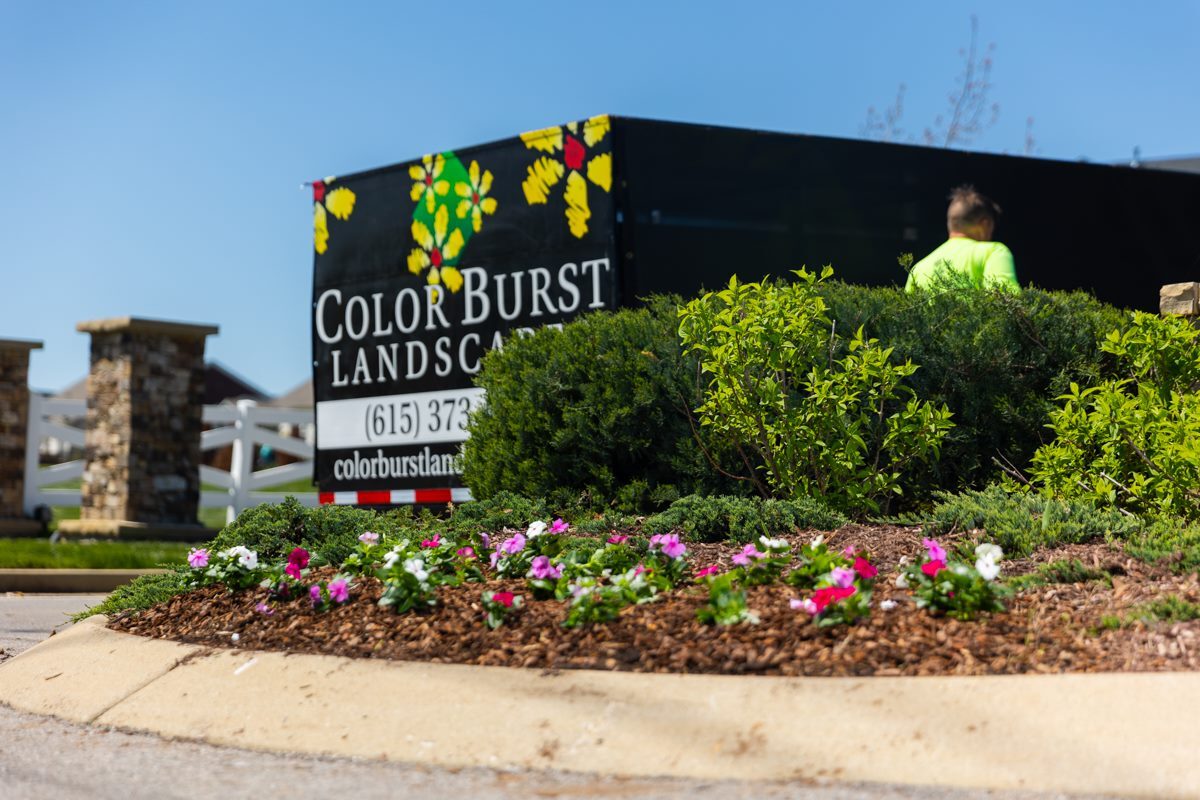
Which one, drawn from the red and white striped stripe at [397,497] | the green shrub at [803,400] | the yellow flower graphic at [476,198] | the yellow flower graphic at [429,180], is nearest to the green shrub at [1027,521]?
the green shrub at [803,400]

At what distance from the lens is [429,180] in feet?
33.1

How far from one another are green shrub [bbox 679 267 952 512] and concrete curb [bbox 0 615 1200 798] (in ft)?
8.03

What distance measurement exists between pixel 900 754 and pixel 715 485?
3549 millimetres

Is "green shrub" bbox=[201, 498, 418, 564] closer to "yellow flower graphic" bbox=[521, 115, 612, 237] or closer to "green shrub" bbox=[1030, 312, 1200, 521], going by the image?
"yellow flower graphic" bbox=[521, 115, 612, 237]

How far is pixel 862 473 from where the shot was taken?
6711mm

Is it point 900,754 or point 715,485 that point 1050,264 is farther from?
point 900,754

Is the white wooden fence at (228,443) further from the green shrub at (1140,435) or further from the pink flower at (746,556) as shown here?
the pink flower at (746,556)

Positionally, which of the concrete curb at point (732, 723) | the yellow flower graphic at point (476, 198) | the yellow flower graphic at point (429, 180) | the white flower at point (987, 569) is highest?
the yellow flower graphic at point (429, 180)

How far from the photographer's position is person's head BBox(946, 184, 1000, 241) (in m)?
8.85

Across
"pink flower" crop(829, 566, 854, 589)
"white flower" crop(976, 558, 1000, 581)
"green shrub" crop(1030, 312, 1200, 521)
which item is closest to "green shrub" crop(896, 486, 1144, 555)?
"green shrub" crop(1030, 312, 1200, 521)

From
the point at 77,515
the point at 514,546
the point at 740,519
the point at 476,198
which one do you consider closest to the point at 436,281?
the point at 476,198

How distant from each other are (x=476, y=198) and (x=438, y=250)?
544 millimetres

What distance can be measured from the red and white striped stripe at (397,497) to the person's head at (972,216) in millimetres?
3628

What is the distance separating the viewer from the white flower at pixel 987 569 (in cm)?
490
